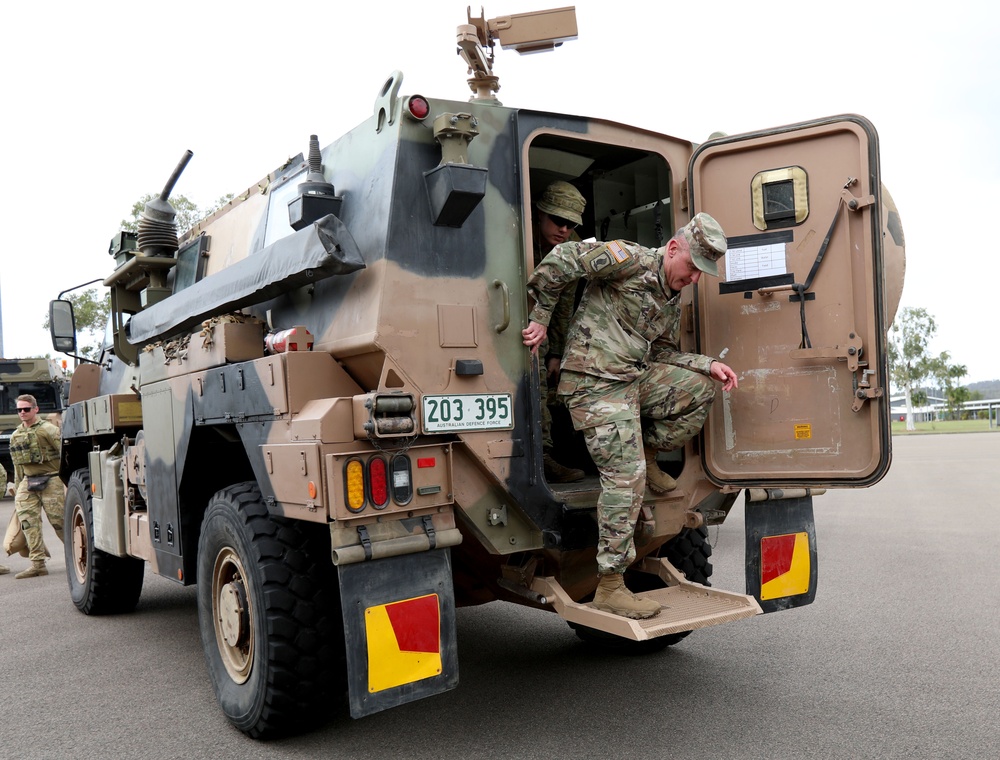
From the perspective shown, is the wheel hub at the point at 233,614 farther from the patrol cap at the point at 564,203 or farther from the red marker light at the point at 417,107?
the patrol cap at the point at 564,203

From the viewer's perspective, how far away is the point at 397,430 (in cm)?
321

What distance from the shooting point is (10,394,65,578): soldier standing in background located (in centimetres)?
844

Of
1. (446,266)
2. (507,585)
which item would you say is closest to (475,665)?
(507,585)

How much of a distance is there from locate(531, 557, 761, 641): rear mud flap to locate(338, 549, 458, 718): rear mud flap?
0.55 metres

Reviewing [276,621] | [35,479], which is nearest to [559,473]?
[276,621]

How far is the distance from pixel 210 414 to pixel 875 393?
2.93m

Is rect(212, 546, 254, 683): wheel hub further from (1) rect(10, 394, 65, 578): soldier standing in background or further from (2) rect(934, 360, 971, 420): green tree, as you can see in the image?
(2) rect(934, 360, 971, 420): green tree

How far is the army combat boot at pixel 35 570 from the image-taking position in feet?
27.3

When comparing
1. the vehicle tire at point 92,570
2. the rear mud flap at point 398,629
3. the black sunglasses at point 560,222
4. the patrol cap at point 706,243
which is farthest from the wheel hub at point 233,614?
the vehicle tire at point 92,570

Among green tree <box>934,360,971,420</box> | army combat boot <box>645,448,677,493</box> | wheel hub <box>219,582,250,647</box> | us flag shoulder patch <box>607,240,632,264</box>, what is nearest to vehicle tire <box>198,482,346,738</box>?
wheel hub <box>219,582,250,647</box>

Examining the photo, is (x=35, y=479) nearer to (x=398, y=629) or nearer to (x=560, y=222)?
(x=560, y=222)

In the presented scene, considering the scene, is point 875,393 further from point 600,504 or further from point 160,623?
point 160,623

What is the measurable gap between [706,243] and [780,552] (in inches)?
63.7

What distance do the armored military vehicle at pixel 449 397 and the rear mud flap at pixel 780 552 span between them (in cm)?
1
